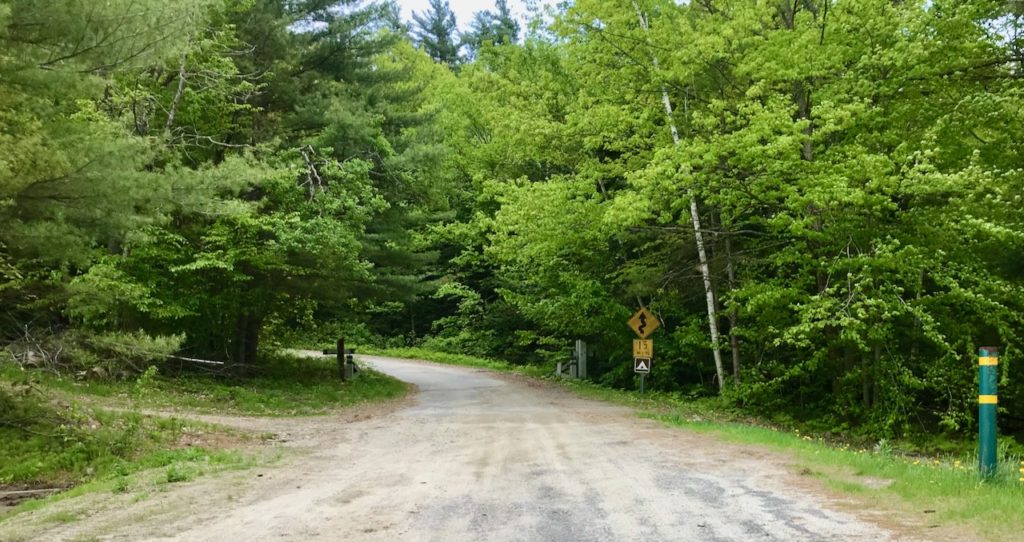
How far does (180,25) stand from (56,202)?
2874mm

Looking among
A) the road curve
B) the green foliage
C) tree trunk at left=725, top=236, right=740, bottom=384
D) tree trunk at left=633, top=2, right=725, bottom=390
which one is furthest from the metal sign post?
the green foliage

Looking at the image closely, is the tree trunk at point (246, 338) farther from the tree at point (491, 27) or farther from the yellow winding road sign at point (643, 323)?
the tree at point (491, 27)

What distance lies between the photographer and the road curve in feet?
17.6

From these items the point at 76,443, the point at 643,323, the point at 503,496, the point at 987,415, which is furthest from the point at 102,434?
the point at 643,323

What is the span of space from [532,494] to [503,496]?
0.91 ft

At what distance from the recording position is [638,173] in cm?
1580

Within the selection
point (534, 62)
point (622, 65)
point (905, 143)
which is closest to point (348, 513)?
point (905, 143)

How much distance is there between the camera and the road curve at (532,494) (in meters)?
5.38

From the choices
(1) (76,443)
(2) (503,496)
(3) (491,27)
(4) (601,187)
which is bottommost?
(1) (76,443)

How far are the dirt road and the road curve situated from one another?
0.05 ft

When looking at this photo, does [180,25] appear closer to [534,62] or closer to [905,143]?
[905,143]

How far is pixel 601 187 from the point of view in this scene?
72.4 ft

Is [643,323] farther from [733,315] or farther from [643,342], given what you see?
[733,315]

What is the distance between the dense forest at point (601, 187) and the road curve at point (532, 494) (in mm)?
4878
